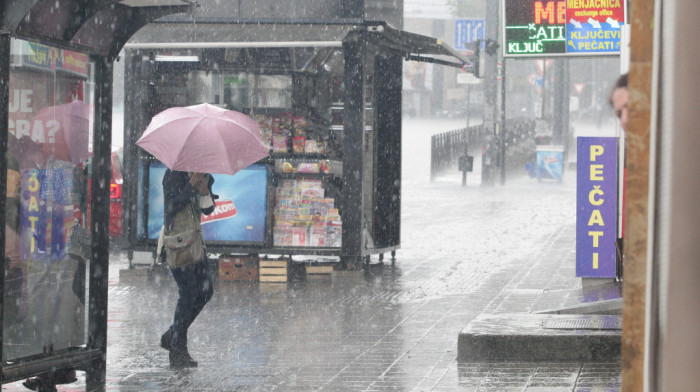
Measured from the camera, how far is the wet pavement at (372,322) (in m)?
7.39

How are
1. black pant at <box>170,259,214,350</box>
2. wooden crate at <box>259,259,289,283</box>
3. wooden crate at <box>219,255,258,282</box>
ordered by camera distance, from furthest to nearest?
wooden crate at <box>219,255,258,282</box> → wooden crate at <box>259,259,289,283</box> → black pant at <box>170,259,214,350</box>

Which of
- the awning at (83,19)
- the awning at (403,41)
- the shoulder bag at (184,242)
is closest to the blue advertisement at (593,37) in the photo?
the awning at (403,41)

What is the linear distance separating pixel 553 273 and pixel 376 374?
6.06m

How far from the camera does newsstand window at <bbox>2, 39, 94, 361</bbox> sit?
6.42 meters

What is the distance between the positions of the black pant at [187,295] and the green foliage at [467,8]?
61.9 metres

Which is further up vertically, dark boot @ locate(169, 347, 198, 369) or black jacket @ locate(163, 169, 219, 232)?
black jacket @ locate(163, 169, 219, 232)

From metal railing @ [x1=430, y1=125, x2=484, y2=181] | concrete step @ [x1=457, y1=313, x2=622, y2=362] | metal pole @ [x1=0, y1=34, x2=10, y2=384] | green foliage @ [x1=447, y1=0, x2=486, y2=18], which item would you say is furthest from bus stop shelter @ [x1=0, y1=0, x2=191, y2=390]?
A: green foliage @ [x1=447, y1=0, x2=486, y2=18]

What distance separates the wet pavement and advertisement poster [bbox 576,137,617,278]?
0.32m

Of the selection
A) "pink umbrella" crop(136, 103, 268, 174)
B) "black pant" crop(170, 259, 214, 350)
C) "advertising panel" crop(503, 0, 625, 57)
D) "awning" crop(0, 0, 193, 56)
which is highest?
"advertising panel" crop(503, 0, 625, 57)

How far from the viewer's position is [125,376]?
25.0ft

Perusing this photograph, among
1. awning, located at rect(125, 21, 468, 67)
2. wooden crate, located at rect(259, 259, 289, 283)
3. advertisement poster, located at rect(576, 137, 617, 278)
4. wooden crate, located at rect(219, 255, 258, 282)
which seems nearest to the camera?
advertisement poster, located at rect(576, 137, 617, 278)

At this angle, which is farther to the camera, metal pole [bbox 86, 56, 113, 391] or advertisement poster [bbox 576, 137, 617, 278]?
advertisement poster [bbox 576, 137, 617, 278]

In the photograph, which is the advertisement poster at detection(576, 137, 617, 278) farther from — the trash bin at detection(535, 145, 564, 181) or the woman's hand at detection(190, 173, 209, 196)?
the trash bin at detection(535, 145, 564, 181)

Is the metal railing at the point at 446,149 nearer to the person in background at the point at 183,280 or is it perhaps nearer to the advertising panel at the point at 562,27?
the advertising panel at the point at 562,27
